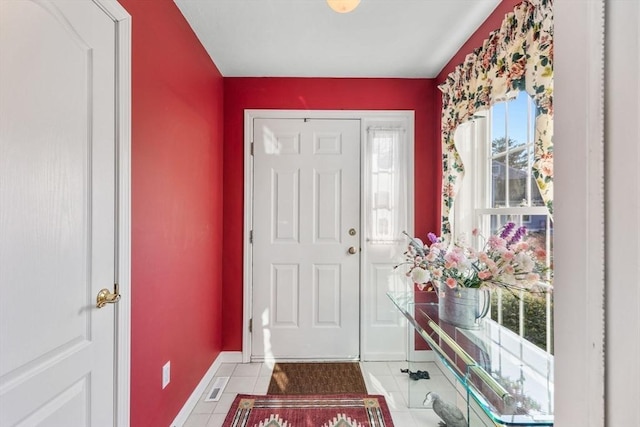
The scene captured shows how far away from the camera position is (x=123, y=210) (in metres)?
1.25

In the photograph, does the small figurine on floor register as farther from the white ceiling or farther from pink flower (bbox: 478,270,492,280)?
the white ceiling

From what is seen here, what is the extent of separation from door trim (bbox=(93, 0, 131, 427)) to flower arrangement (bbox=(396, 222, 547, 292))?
51.8 inches

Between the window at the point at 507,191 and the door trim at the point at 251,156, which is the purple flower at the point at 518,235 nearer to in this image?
the window at the point at 507,191

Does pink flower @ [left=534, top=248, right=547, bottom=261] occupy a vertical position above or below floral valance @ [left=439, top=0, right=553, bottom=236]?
below

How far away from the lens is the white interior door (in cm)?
80

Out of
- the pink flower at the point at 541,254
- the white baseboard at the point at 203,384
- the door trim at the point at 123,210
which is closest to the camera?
the door trim at the point at 123,210

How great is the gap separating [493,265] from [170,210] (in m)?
1.66

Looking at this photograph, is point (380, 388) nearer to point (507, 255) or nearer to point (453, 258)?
point (453, 258)

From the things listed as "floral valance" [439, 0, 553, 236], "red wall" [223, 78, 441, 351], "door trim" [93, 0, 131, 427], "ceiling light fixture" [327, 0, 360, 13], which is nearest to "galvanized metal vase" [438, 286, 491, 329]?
"floral valance" [439, 0, 553, 236]

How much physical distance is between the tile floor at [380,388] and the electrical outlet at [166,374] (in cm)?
42

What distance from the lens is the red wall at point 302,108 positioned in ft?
8.62

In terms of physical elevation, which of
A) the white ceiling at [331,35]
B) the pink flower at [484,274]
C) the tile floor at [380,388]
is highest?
the white ceiling at [331,35]

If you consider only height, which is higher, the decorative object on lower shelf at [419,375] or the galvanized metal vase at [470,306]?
the galvanized metal vase at [470,306]

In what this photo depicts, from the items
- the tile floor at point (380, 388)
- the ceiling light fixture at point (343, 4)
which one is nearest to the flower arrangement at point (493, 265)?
the tile floor at point (380, 388)
